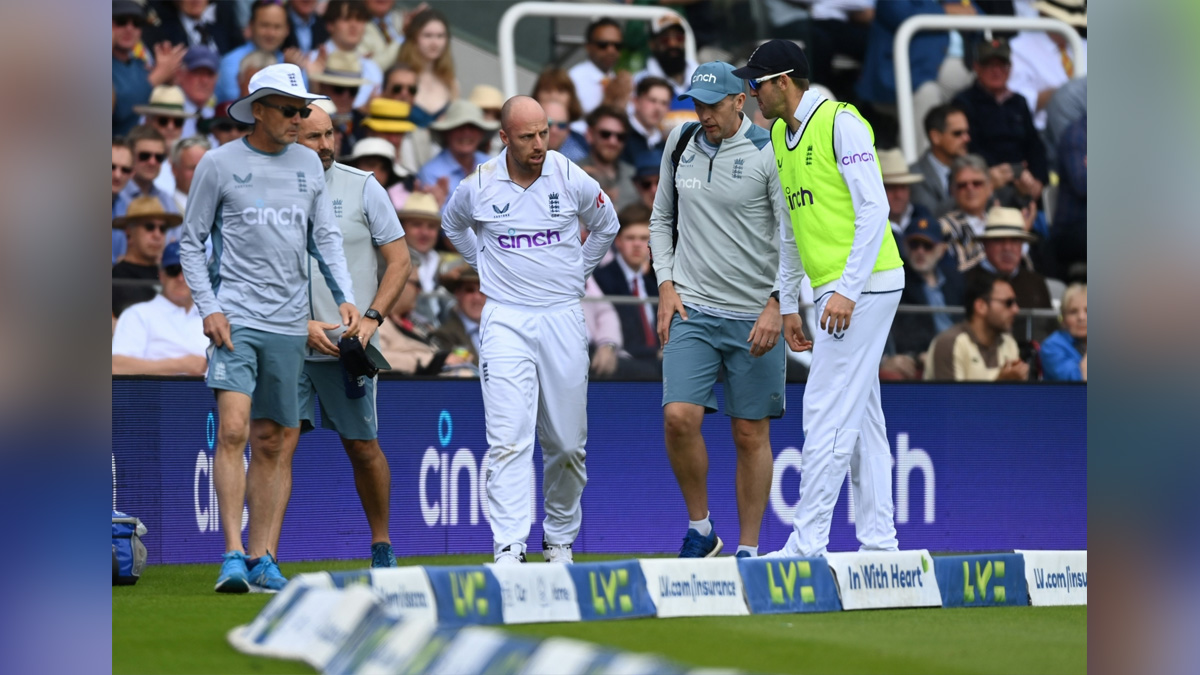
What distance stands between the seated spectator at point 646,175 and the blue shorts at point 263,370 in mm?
5157

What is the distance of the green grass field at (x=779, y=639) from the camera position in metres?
5.10

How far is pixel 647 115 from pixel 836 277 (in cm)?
567

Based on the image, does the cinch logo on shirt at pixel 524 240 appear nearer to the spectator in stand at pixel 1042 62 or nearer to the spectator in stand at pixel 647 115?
the spectator in stand at pixel 647 115

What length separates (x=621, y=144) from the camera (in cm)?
1277

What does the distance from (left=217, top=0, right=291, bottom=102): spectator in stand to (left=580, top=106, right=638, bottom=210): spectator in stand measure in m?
2.23

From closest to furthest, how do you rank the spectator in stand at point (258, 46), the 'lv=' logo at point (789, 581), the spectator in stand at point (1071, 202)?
the 'lv=' logo at point (789, 581) → the spectator in stand at point (258, 46) → the spectator in stand at point (1071, 202)

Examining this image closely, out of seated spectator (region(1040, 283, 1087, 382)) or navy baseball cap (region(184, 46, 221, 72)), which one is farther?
seated spectator (region(1040, 283, 1087, 382))

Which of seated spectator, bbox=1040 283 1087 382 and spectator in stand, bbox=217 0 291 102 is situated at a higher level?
spectator in stand, bbox=217 0 291 102

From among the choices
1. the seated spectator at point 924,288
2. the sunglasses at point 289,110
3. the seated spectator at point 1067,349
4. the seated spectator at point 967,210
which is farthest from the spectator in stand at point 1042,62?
the sunglasses at point 289,110

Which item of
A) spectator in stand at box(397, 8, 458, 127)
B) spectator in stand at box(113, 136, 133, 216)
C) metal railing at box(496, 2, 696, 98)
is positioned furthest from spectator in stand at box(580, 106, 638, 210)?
spectator in stand at box(113, 136, 133, 216)

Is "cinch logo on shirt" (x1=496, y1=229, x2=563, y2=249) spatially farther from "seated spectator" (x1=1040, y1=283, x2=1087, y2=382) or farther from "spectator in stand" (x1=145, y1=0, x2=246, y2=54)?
"seated spectator" (x1=1040, y1=283, x2=1087, y2=382)

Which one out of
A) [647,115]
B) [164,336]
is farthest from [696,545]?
[647,115]

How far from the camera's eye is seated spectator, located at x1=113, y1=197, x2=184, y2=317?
36.1 ft

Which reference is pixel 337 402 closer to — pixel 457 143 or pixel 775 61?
pixel 775 61
